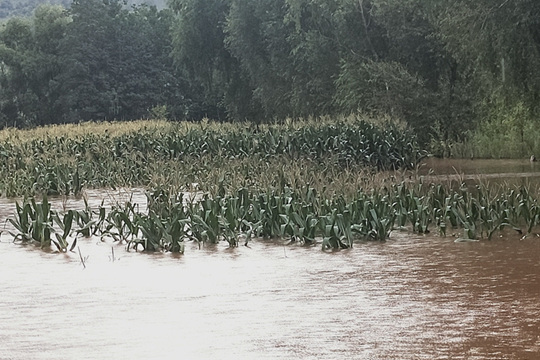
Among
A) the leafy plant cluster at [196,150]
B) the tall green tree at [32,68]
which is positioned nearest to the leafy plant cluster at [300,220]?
the leafy plant cluster at [196,150]

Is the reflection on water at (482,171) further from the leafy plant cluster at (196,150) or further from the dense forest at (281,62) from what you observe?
the dense forest at (281,62)

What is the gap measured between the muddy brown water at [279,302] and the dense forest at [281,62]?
1562 centimetres

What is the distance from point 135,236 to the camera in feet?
56.5

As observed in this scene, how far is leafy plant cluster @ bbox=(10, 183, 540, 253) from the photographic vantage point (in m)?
16.6

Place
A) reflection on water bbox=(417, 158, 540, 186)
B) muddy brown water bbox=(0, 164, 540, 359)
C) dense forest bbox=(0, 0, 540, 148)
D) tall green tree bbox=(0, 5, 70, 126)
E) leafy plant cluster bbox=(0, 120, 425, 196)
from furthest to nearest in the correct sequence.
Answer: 1. tall green tree bbox=(0, 5, 70, 126)
2. dense forest bbox=(0, 0, 540, 148)
3. leafy plant cluster bbox=(0, 120, 425, 196)
4. reflection on water bbox=(417, 158, 540, 186)
5. muddy brown water bbox=(0, 164, 540, 359)

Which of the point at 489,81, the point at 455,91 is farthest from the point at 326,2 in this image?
the point at 489,81

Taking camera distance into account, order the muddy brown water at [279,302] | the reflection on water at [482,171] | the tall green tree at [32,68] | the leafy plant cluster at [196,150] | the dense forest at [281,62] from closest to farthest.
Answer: the muddy brown water at [279,302] → the reflection on water at [482,171] → the leafy plant cluster at [196,150] → the dense forest at [281,62] → the tall green tree at [32,68]

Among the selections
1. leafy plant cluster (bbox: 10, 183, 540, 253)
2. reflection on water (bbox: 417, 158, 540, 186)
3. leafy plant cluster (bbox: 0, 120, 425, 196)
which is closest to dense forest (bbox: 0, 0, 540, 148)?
reflection on water (bbox: 417, 158, 540, 186)

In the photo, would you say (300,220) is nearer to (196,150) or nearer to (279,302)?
(279,302)

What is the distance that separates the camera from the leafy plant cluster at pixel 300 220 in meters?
16.6

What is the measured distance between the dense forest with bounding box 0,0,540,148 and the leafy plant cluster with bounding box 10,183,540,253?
39.9 ft

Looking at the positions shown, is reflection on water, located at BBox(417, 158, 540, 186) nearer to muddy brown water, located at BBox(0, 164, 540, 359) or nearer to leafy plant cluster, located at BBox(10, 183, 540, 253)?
leafy plant cluster, located at BBox(10, 183, 540, 253)

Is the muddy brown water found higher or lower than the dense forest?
lower

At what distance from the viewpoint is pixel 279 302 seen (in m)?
11.6
